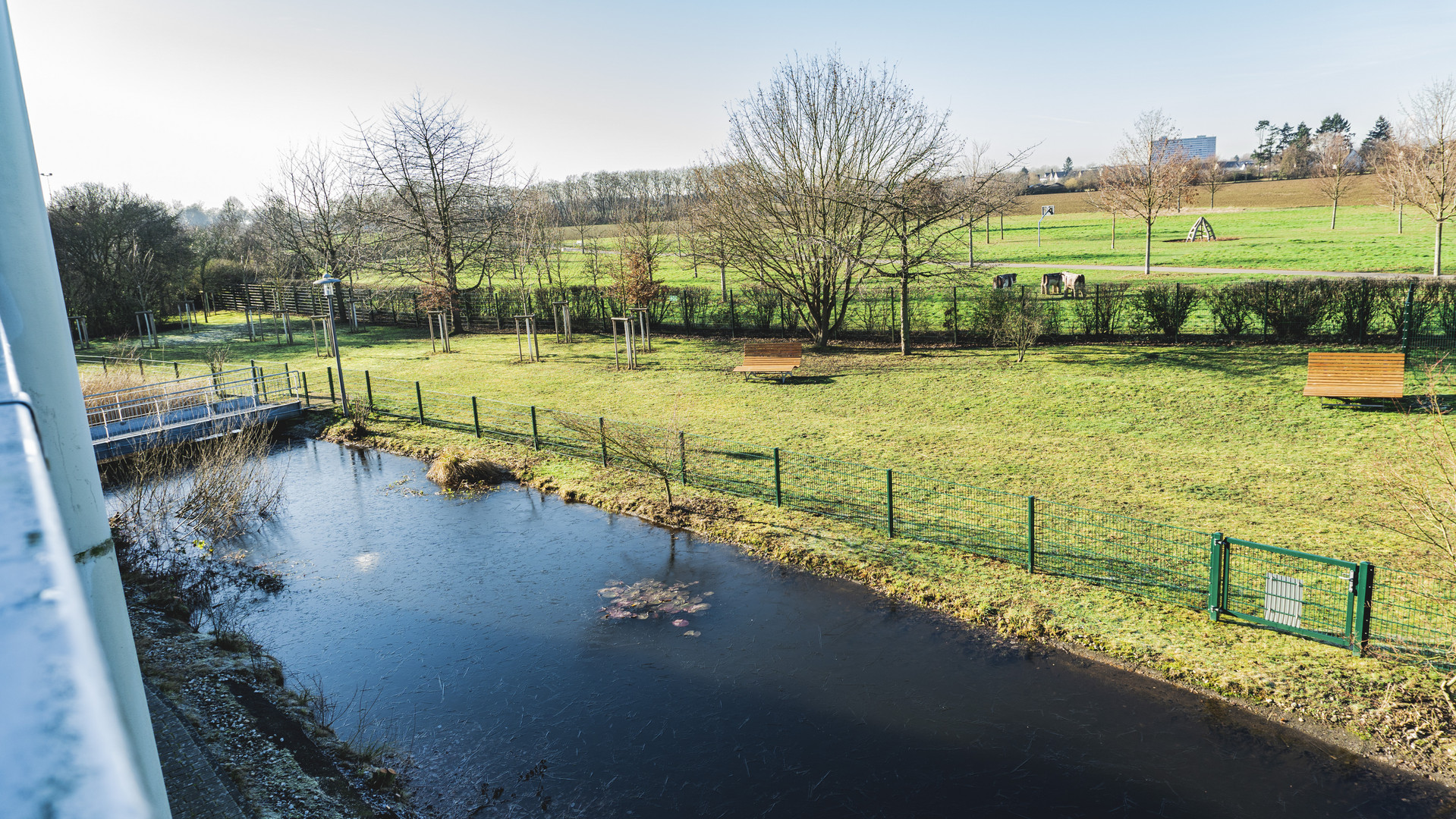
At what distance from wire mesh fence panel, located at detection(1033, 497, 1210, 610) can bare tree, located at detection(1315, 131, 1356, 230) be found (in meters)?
50.3

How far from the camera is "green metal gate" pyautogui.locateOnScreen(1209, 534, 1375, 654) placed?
8281 mm

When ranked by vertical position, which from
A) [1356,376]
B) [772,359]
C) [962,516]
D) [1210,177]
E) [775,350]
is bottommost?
[962,516]

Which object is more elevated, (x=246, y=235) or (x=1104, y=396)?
(x=246, y=235)

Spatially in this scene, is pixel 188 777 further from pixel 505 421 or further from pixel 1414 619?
pixel 505 421

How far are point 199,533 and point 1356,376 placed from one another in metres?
21.1

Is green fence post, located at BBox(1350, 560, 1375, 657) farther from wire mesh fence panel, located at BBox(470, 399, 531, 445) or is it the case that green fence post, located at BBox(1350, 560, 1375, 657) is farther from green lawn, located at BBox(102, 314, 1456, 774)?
wire mesh fence panel, located at BBox(470, 399, 531, 445)

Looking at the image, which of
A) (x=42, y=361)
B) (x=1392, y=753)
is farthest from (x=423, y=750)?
(x=1392, y=753)

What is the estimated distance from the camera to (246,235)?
5669 centimetres

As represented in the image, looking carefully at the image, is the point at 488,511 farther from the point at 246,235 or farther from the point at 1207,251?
the point at 246,235

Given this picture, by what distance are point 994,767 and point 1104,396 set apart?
502 inches

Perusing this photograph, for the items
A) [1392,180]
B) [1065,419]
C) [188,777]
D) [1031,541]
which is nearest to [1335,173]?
[1392,180]

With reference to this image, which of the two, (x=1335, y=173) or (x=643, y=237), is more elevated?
(x=1335, y=173)

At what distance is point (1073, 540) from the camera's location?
11195 millimetres

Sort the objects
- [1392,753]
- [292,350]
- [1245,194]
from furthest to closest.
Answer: [1245,194] → [292,350] → [1392,753]
